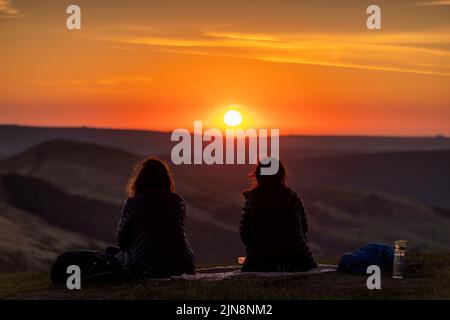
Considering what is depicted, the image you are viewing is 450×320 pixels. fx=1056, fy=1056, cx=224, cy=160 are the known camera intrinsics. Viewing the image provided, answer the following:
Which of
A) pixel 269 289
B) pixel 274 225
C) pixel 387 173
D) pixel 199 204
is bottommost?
pixel 269 289

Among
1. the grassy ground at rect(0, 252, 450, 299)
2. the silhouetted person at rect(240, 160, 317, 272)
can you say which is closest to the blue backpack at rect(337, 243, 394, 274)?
the grassy ground at rect(0, 252, 450, 299)

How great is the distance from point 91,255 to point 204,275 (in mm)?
1620

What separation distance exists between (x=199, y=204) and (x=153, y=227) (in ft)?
315

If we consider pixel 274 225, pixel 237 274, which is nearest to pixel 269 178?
pixel 274 225

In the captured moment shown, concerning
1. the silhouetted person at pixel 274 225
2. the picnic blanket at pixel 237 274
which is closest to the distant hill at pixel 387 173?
the picnic blanket at pixel 237 274

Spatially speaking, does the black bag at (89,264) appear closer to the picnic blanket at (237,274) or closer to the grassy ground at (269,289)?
the grassy ground at (269,289)

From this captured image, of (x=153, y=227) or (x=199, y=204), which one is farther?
(x=199, y=204)

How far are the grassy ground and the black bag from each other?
0.21 metres

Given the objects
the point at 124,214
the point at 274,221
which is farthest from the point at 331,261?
the point at 124,214

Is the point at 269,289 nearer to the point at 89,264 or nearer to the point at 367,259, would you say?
the point at 367,259

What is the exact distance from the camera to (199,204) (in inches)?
4353

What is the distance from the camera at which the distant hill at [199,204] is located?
319 ft

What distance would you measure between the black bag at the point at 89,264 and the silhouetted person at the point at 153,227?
260 millimetres

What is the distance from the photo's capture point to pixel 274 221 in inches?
587
